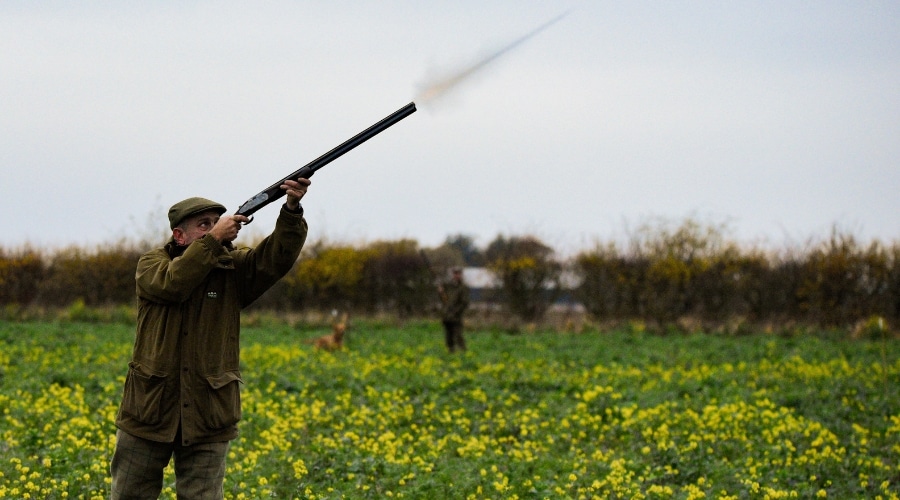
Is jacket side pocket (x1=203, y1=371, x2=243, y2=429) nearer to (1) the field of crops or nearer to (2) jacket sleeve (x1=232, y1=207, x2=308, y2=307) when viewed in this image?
(2) jacket sleeve (x1=232, y1=207, x2=308, y2=307)

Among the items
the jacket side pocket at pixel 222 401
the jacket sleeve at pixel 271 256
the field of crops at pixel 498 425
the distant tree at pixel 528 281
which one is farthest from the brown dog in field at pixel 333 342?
the jacket side pocket at pixel 222 401

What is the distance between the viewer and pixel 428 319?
33250 mm

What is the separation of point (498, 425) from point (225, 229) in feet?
23.7

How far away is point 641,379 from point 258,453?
921cm

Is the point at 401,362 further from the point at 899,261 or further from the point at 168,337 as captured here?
the point at 899,261

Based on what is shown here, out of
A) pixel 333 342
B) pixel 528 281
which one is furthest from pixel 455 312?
pixel 528 281

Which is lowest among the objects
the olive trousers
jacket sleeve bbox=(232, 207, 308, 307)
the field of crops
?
the field of crops

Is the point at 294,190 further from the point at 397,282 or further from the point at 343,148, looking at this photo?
the point at 397,282

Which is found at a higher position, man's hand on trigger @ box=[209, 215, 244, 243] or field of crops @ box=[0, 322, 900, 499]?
man's hand on trigger @ box=[209, 215, 244, 243]

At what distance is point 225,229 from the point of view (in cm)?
509

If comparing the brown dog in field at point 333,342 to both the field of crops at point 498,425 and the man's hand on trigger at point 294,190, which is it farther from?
the man's hand on trigger at point 294,190

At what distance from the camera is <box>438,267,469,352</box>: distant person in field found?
21297 mm

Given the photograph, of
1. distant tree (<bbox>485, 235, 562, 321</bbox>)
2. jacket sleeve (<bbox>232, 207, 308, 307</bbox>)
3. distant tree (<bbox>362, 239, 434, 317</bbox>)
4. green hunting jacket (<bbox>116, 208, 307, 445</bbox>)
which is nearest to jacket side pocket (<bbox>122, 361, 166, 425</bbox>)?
green hunting jacket (<bbox>116, 208, 307, 445</bbox>)

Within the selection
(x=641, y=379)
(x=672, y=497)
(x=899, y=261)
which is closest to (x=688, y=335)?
(x=899, y=261)
